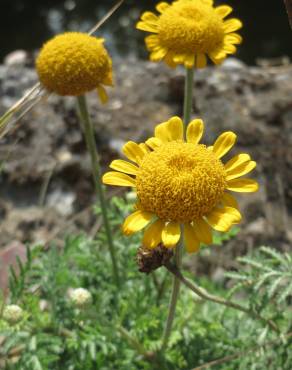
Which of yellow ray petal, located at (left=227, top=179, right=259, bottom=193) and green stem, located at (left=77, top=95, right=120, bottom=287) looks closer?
yellow ray petal, located at (left=227, top=179, right=259, bottom=193)

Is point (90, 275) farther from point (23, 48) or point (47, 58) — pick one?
point (23, 48)

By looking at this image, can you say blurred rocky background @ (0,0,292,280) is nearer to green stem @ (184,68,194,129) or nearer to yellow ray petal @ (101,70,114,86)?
yellow ray petal @ (101,70,114,86)

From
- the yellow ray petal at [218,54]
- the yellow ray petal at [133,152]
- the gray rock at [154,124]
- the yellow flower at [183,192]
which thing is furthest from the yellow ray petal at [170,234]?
the gray rock at [154,124]

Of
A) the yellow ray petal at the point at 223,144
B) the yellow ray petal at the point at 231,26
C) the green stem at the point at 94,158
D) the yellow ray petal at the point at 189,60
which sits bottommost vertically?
the green stem at the point at 94,158

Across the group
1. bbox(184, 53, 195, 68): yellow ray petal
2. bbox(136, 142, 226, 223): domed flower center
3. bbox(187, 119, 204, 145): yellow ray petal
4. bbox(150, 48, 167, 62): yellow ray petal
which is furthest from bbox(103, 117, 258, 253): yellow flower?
bbox(150, 48, 167, 62): yellow ray petal

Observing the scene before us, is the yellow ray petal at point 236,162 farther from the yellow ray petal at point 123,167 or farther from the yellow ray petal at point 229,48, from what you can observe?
the yellow ray petal at point 229,48

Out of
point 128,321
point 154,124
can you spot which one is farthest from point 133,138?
point 128,321
